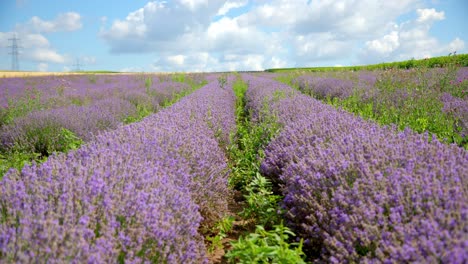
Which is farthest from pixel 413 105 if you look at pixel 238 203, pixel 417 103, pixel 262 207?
pixel 262 207

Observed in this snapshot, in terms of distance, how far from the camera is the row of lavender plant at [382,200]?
1614 millimetres

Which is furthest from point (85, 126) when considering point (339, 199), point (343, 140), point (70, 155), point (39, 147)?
point (339, 199)

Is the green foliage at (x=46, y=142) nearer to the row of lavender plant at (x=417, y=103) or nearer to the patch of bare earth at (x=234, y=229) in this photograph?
the patch of bare earth at (x=234, y=229)

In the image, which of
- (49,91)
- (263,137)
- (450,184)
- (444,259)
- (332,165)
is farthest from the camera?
(49,91)

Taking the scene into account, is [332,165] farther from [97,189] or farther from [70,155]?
[70,155]

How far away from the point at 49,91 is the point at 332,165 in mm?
11864

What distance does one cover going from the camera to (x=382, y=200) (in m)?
1.98

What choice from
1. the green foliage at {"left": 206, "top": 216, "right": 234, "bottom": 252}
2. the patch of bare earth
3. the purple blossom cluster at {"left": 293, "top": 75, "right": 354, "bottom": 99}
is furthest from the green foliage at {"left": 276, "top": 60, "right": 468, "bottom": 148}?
the green foliage at {"left": 206, "top": 216, "right": 234, "bottom": 252}

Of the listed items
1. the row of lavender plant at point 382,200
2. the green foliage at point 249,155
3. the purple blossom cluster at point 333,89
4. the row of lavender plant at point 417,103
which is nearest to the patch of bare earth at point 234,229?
the green foliage at point 249,155

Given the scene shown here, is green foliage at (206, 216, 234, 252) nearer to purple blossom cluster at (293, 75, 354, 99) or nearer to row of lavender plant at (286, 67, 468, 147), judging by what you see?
row of lavender plant at (286, 67, 468, 147)

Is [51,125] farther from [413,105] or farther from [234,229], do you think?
[413,105]

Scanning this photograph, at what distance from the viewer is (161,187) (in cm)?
222

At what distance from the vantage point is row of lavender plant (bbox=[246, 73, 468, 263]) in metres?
1.61

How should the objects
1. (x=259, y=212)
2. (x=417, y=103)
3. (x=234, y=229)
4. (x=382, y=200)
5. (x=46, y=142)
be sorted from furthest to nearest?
1. (x=417, y=103)
2. (x=46, y=142)
3. (x=234, y=229)
4. (x=259, y=212)
5. (x=382, y=200)
